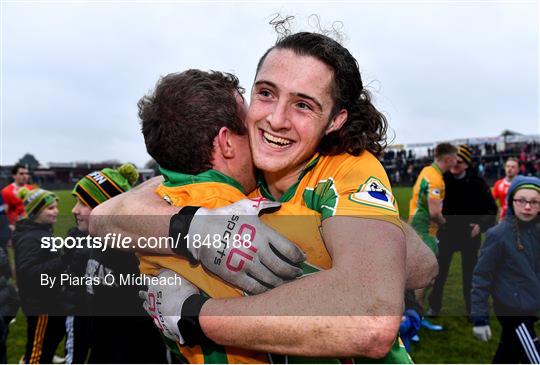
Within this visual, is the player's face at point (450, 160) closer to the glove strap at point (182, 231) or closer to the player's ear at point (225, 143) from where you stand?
the player's ear at point (225, 143)

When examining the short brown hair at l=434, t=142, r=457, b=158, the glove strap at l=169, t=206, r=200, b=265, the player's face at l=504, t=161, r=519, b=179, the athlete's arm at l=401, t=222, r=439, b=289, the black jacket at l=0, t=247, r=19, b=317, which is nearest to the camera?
the glove strap at l=169, t=206, r=200, b=265

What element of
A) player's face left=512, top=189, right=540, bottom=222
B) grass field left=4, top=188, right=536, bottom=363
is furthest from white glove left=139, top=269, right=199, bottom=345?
player's face left=512, top=189, right=540, bottom=222

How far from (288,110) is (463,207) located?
21.1 ft

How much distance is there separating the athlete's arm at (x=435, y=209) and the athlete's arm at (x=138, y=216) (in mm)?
5471

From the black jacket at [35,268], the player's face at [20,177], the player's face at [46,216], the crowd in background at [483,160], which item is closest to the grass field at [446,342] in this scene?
the player's face at [46,216]

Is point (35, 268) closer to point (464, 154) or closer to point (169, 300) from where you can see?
point (169, 300)

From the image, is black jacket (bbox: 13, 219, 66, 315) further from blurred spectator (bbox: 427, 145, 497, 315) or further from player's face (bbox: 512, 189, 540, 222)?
blurred spectator (bbox: 427, 145, 497, 315)

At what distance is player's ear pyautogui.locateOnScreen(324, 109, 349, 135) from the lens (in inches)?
94.0

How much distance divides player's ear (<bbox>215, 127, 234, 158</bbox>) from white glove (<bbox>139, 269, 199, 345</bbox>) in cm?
64

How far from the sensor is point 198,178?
2.27 meters

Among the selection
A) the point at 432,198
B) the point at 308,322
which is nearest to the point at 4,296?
the point at 308,322

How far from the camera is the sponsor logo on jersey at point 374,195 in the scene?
190 cm

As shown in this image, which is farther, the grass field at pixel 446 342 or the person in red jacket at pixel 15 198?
the person in red jacket at pixel 15 198

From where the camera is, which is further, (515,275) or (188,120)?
(515,275)
